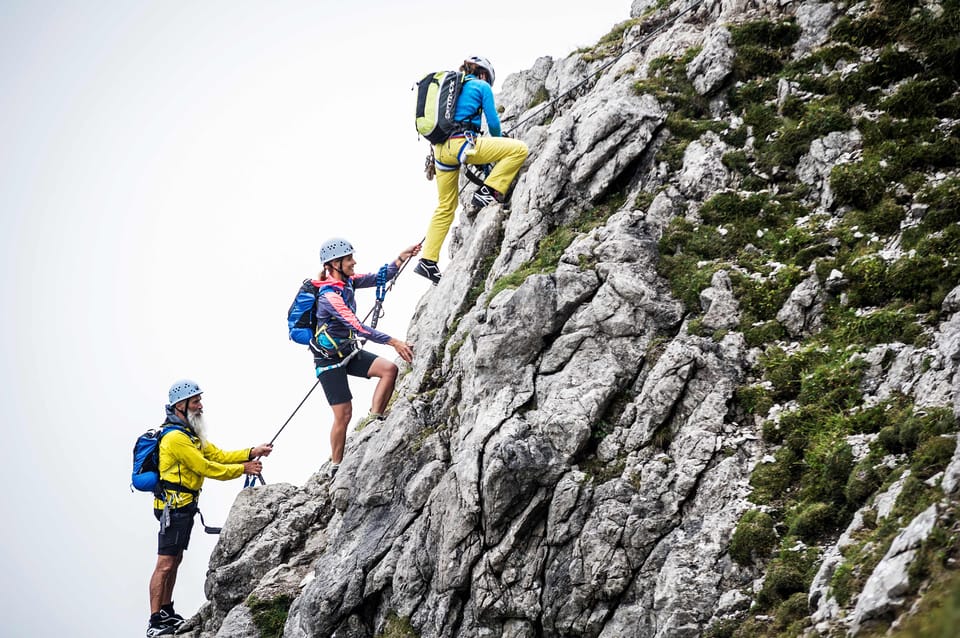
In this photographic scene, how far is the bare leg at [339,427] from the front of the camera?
18516mm

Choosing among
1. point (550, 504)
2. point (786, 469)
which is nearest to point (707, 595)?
point (786, 469)

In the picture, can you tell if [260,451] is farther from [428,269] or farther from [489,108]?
[489,108]

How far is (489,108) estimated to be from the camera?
19.2m

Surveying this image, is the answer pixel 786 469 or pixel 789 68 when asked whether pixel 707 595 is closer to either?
pixel 786 469

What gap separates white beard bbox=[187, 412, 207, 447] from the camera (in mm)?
18250

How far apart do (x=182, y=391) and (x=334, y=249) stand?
5.32 m

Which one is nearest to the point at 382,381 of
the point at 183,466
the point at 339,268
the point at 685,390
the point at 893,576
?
the point at 339,268

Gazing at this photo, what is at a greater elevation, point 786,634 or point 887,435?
point 887,435

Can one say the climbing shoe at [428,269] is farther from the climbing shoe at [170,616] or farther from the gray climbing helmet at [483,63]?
the climbing shoe at [170,616]

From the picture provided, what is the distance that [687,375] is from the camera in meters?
12.5

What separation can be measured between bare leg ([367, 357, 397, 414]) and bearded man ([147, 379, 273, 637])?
320 cm

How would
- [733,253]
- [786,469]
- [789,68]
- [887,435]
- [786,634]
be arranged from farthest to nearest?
1. [789,68]
2. [733,253]
3. [786,469]
4. [887,435]
5. [786,634]

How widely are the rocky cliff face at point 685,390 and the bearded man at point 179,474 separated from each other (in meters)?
1.17

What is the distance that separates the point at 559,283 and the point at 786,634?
7.64 meters
